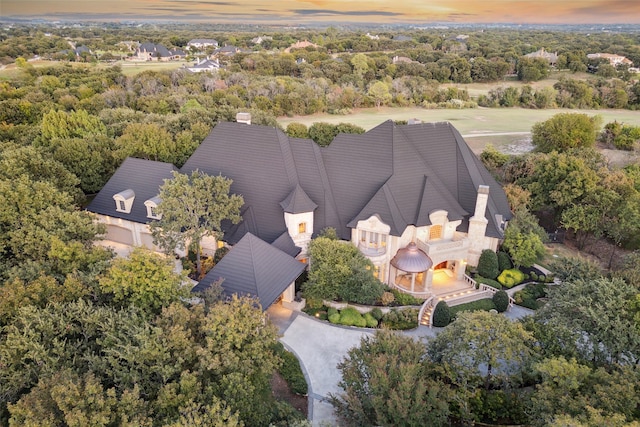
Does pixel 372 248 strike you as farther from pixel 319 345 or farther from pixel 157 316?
pixel 157 316

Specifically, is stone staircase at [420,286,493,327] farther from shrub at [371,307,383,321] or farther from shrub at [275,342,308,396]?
shrub at [275,342,308,396]

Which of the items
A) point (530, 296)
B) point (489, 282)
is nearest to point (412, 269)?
point (489, 282)

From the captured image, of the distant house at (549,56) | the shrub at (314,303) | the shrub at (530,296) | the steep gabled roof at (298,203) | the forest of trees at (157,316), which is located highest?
the distant house at (549,56)

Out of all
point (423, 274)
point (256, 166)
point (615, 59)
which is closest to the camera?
point (423, 274)

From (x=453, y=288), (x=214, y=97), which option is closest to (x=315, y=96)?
(x=214, y=97)

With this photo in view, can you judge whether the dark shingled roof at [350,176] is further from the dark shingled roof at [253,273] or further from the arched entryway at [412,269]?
the dark shingled roof at [253,273]

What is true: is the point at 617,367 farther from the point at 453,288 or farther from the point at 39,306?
the point at 39,306

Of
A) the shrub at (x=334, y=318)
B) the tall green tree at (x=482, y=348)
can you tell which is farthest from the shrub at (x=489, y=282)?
the shrub at (x=334, y=318)
